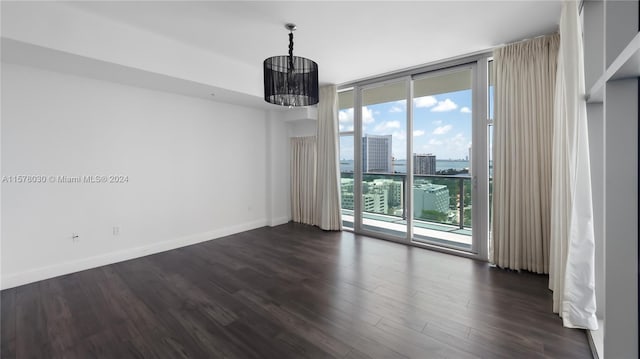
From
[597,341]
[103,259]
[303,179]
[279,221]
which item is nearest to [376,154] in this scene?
[303,179]

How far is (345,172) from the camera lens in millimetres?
5332

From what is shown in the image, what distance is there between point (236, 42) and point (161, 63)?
0.96 meters

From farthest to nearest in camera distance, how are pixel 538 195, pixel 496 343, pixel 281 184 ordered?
pixel 281 184 < pixel 538 195 < pixel 496 343

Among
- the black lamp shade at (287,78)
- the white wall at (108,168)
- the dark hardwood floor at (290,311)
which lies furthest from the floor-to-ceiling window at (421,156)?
the white wall at (108,168)

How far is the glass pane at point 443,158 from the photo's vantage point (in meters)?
3.80

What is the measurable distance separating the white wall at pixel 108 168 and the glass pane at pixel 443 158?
3286mm

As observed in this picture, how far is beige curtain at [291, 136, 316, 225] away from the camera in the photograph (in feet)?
18.7

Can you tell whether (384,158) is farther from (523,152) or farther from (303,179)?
(523,152)

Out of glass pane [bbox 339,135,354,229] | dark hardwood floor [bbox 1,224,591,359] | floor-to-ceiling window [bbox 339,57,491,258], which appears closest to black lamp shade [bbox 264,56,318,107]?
dark hardwood floor [bbox 1,224,591,359]

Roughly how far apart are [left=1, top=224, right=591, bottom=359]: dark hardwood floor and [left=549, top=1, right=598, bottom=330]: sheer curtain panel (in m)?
0.21

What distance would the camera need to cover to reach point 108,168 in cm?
366

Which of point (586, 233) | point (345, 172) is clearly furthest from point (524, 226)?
point (345, 172)

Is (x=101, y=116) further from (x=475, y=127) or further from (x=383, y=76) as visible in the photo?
(x=475, y=127)

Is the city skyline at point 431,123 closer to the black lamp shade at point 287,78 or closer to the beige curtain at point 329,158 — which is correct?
the beige curtain at point 329,158
